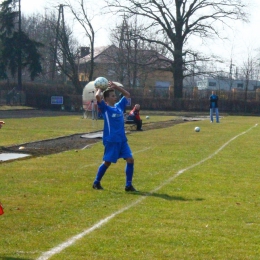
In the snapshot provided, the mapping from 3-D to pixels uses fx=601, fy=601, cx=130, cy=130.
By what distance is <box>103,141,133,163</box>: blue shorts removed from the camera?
1060cm

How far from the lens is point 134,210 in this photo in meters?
8.86

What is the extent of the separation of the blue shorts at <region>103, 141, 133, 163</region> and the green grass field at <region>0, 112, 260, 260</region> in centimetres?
59

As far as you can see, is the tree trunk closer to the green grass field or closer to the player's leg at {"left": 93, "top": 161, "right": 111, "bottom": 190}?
the green grass field

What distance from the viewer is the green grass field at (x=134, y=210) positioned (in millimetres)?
6723

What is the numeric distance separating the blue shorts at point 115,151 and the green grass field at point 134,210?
1.93 feet

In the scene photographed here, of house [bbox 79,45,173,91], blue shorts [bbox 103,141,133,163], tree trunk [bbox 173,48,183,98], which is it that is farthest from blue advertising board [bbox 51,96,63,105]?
blue shorts [bbox 103,141,133,163]

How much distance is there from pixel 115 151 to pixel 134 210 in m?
1.96

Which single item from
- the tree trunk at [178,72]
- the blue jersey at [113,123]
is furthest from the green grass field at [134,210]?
the tree trunk at [178,72]

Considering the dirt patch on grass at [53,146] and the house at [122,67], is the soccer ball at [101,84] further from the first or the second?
the house at [122,67]

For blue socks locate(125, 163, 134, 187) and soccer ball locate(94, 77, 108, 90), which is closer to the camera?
blue socks locate(125, 163, 134, 187)

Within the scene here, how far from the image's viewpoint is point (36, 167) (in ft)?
46.0

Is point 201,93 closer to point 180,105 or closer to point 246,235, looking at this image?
point 180,105

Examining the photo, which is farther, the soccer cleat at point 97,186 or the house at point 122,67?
the house at point 122,67

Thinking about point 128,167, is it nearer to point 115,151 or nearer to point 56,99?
point 115,151
